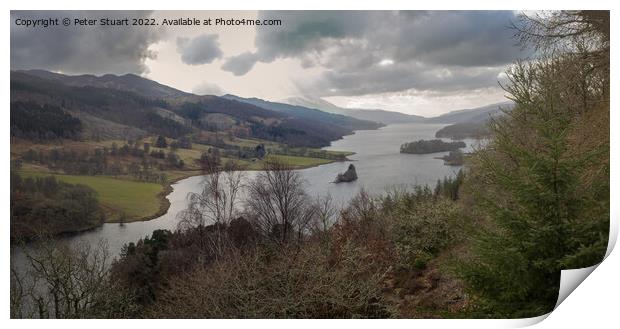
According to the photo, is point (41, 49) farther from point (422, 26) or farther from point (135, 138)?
point (422, 26)

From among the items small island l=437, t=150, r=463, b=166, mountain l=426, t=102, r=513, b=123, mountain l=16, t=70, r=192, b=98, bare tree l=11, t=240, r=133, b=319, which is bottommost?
bare tree l=11, t=240, r=133, b=319

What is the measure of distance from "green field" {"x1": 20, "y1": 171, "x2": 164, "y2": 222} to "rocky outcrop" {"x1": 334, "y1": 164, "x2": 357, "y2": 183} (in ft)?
7.63

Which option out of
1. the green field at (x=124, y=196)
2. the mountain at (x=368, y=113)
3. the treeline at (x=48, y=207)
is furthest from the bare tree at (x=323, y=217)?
the treeline at (x=48, y=207)

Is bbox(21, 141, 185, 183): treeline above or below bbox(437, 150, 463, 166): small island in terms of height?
above

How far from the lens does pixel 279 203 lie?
620cm

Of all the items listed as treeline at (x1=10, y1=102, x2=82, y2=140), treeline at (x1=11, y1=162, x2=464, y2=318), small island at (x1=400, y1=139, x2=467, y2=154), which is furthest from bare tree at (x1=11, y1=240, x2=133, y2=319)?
small island at (x1=400, y1=139, x2=467, y2=154)

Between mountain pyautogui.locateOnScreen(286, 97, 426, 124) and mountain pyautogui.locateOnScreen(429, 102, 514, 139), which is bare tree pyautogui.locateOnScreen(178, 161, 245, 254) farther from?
mountain pyautogui.locateOnScreen(429, 102, 514, 139)

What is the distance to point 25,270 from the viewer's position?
5.10m

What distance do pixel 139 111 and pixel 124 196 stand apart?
1063mm

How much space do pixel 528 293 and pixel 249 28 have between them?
3.89 meters

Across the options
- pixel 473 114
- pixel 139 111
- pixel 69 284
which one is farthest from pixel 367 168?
pixel 69 284

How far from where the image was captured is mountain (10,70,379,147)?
16.0 feet

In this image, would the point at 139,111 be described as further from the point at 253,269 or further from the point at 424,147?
the point at 424,147

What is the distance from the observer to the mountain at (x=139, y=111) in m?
4.87
